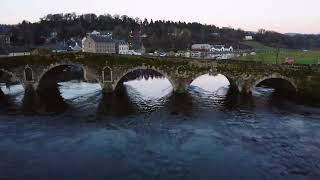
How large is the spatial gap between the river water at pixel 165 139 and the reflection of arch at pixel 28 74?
5.66m

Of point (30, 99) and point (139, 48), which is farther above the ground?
point (139, 48)

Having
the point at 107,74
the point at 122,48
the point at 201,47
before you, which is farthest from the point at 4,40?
the point at 107,74

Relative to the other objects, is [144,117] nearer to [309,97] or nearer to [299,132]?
[299,132]

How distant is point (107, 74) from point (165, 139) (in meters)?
23.5

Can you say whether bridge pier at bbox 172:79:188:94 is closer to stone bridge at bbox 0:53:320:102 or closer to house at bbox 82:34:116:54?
stone bridge at bbox 0:53:320:102

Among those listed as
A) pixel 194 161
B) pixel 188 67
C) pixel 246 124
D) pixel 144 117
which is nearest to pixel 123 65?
pixel 188 67

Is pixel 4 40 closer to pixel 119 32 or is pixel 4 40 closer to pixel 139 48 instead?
pixel 119 32

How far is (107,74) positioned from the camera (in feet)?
176

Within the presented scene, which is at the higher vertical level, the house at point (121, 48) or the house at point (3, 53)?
the house at point (121, 48)

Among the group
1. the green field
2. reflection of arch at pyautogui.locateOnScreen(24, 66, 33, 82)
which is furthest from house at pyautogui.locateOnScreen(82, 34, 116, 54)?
reflection of arch at pyautogui.locateOnScreen(24, 66, 33, 82)

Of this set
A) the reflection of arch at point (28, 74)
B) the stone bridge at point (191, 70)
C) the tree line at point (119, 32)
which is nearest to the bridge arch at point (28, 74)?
the reflection of arch at point (28, 74)

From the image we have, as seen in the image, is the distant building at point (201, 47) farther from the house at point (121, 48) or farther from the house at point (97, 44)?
the house at point (97, 44)

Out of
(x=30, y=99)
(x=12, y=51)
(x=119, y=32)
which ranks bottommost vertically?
(x=30, y=99)

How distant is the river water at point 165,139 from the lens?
Result: 26.4 metres
